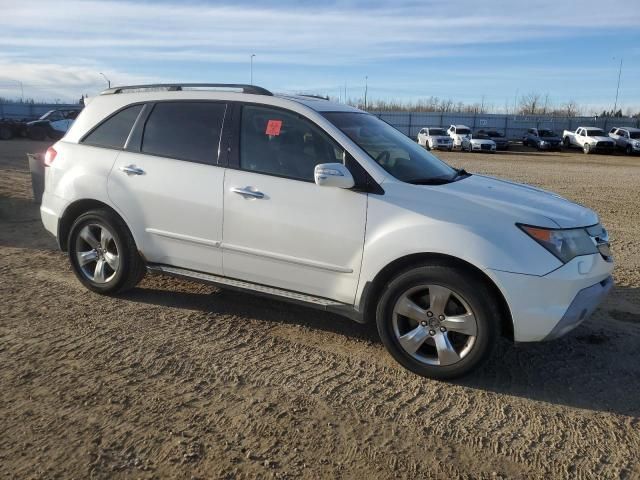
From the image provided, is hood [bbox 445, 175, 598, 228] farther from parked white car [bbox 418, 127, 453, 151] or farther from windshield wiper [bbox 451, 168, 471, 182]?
parked white car [bbox 418, 127, 453, 151]

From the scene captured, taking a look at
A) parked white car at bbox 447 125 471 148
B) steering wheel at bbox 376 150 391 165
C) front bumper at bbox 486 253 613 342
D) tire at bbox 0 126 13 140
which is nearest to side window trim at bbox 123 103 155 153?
steering wheel at bbox 376 150 391 165

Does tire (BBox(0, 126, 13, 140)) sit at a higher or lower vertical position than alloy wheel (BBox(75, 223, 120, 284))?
higher

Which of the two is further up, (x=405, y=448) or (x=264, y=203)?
(x=264, y=203)

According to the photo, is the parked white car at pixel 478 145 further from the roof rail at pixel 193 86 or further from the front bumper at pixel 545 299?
the front bumper at pixel 545 299

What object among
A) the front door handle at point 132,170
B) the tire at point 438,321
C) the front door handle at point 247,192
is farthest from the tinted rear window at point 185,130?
the tire at point 438,321

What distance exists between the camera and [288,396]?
3.46 meters

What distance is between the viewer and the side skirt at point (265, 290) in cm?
398

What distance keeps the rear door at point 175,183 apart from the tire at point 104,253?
0.14m

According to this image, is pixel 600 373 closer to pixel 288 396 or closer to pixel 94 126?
pixel 288 396

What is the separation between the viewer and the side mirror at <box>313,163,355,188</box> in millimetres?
3756

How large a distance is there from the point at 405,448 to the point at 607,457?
106 cm

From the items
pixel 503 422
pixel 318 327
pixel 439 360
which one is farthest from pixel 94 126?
pixel 503 422

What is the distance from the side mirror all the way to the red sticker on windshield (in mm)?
653

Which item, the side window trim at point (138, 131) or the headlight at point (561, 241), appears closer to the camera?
the headlight at point (561, 241)
